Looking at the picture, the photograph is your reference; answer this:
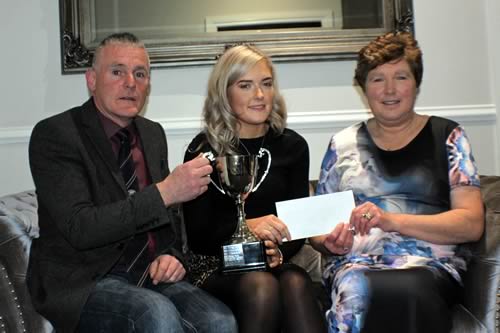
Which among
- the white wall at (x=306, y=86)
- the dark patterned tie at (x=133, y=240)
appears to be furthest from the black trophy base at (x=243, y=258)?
the white wall at (x=306, y=86)

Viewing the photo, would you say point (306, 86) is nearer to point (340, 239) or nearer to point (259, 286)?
point (340, 239)

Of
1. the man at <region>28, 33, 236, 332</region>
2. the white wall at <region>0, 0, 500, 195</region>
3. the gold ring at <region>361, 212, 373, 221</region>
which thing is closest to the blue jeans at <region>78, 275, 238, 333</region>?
the man at <region>28, 33, 236, 332</region>

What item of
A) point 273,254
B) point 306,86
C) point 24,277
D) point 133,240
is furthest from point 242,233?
point 306,86

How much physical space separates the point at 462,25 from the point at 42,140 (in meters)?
1.97

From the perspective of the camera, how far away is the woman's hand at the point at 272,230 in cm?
193

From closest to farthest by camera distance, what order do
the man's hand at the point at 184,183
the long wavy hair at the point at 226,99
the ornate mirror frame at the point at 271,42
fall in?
the man's hand at the point at 184,183 < the long wavy hair at the point at 226,99 < the ornate mirror frame at the point at 271,42

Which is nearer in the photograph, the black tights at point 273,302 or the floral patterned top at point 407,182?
the black tights at point 273,302

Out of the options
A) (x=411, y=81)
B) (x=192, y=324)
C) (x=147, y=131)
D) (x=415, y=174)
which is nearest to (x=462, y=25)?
(x=411, y=81)

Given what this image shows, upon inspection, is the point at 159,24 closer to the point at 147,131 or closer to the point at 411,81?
the point at 147,131

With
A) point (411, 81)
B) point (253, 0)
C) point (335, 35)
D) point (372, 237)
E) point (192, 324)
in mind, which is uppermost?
point (253, 0)

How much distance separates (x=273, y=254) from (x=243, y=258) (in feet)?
0.41

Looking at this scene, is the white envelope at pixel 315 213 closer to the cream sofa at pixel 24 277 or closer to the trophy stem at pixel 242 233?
the trophy stem at pixel 242 233

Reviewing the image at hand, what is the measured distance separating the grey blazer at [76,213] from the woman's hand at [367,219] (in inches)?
22.6

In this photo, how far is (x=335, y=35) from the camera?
9.09 ft
